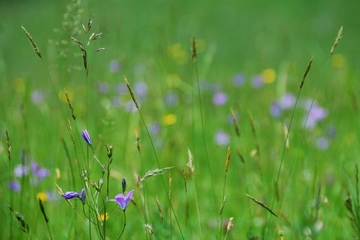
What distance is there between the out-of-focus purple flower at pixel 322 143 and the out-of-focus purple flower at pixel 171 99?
706 millimetres

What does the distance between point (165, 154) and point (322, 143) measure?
68cm

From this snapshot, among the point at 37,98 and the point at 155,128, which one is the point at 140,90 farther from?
the point at 37,98

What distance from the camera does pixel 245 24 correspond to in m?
7.74

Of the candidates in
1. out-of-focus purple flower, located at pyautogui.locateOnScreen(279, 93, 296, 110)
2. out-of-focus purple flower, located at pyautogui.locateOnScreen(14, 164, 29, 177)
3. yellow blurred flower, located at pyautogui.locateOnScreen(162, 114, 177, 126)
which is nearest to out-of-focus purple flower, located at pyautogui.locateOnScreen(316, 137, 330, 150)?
out-of-focus purple flower, located at pyautogui.locateOnScreen(279, 93, 296, 110)

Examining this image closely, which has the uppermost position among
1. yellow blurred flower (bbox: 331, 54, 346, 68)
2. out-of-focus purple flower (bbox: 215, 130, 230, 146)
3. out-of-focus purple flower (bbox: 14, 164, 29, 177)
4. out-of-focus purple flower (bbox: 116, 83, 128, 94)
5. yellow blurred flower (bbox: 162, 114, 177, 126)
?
out-of-focus purple flower (bbox: 14, 164, 29, 177)

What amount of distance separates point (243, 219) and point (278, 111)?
2.82 ft

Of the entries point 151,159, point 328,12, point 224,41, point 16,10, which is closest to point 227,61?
point 224,41

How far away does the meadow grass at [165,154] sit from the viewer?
122 centimetres

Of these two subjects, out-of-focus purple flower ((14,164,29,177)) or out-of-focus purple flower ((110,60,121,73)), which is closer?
out-of-focus purple flower ((14,164,29,177))

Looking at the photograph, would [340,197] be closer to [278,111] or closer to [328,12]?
[278,111]

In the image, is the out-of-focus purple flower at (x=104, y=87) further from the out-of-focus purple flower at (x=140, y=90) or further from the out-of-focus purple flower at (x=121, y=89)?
the out-of-focus purple flower at (x=121, y=89)

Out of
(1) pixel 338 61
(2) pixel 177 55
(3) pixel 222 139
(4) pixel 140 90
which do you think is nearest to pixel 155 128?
(3) pixel 222 139

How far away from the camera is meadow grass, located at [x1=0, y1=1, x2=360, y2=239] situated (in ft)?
4.01

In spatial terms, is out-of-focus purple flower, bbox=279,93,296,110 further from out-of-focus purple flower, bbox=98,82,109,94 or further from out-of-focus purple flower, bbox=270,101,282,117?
out-of-focus purple flower, bbox=98,82,109,94
